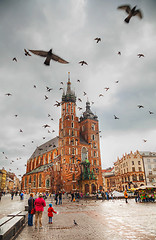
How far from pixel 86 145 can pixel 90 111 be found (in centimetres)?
1489

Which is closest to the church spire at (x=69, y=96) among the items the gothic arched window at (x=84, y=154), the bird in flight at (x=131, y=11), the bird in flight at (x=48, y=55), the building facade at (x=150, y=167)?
the gothic arched window at (x=84, y=154)

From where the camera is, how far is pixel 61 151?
175 ft

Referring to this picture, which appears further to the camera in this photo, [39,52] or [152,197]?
[152,197]

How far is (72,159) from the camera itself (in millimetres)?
50656

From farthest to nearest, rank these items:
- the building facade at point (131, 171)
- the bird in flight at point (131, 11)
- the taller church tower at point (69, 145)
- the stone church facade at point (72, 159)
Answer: the building facade at point (131, 171) < the stone church facade at point (72, 159) < the taller church tower at point (69, 145) < the bird in flight at point (131, 11)

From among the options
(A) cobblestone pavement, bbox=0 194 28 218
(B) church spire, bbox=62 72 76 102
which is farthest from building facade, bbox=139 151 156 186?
(A) cobblestone pavement, bbox=0 194 28 218

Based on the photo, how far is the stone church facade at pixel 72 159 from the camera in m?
48.3

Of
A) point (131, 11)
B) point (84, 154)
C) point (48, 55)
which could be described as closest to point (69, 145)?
point (84, 154)

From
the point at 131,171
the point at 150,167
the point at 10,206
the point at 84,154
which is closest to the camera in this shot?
the point at 10,206

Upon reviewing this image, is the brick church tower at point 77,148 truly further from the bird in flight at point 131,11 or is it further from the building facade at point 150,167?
the bird in flight at point 131,11

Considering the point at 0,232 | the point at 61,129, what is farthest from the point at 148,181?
the point at 0,232

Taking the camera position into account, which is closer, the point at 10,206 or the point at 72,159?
the point at 10,206

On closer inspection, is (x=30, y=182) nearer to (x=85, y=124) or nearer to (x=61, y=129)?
(x=61, y=129)

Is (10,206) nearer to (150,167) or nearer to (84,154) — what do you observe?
(84,154)
